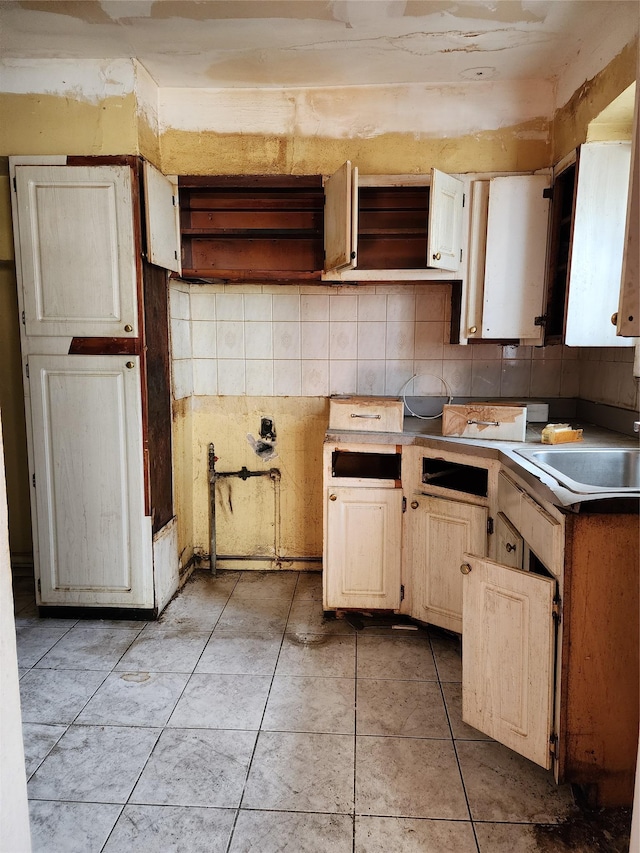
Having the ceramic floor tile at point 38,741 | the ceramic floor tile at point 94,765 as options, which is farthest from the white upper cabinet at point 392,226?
the ceramic floor tile at point 38,741

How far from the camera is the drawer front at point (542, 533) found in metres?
1.55

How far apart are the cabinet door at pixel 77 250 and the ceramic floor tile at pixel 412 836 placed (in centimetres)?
204

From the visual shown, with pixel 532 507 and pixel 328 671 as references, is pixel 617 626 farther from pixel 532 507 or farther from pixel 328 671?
pixel 328 671

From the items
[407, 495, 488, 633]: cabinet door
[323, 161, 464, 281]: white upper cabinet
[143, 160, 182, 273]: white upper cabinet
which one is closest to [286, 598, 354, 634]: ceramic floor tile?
[407, 495, 488, 633]: cabinet door

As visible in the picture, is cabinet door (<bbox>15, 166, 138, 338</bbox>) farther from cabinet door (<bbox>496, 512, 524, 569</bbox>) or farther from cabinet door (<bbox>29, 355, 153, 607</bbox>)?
cabinet door (<bbox>496, 512, 524, 569</bbox>)

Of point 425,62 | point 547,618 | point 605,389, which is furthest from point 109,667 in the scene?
point 425,62

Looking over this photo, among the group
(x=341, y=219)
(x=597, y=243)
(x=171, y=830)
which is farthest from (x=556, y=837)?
(x=341, y=219)

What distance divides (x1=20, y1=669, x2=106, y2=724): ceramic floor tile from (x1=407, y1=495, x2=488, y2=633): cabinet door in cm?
137

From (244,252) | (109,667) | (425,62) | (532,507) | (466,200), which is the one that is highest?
(425,62)

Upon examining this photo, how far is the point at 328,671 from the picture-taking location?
7.48ft

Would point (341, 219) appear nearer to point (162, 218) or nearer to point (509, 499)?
point (162, 218)

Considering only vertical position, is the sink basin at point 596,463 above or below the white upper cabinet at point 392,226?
below

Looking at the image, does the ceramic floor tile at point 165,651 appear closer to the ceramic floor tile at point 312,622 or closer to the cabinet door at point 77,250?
the ceramic floor tile at point 312,622

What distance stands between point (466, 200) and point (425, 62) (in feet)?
1.98
